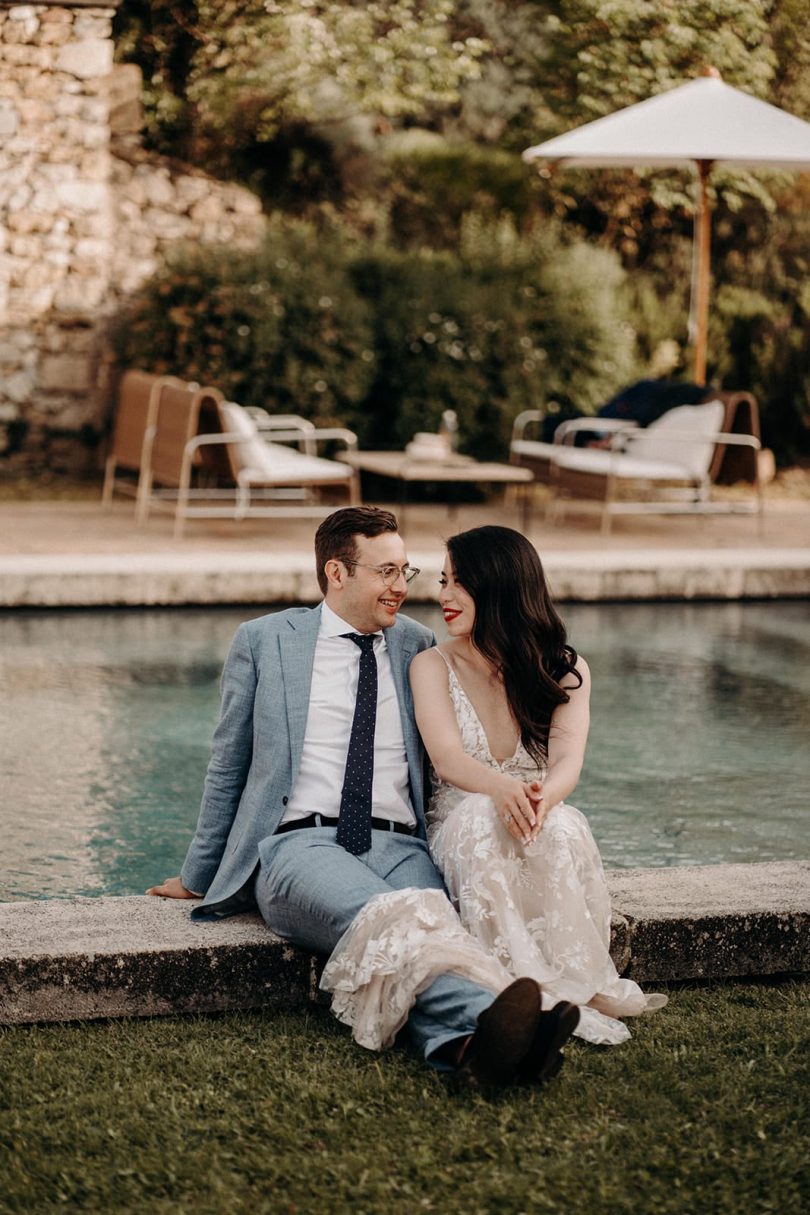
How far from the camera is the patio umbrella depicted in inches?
385

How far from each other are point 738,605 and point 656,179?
24.9 feet

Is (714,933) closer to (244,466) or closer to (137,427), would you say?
(244,466)

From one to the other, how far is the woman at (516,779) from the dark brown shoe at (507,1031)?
258mm

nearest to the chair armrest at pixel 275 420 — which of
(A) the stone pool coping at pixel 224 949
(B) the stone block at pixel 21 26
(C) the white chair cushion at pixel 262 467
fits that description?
(C) the white chair cushion at pixel 262 467

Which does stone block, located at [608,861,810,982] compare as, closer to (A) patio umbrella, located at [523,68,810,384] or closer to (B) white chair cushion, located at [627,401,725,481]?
(B) white chair cushion, located at [627,401,725,481]

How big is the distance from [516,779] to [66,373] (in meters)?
9.17

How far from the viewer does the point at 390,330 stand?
36.5 feet

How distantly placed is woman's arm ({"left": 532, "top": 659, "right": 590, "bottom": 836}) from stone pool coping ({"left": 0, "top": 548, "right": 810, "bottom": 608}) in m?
4.27

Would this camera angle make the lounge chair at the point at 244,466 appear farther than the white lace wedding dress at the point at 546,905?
Yes

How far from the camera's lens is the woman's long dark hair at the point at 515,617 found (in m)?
3.17

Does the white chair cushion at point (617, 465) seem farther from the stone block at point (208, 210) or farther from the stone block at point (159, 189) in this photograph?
the stone block at point (159, 189)

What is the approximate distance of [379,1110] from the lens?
2.53 metres

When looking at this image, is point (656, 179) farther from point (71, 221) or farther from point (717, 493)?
point (71, 221)

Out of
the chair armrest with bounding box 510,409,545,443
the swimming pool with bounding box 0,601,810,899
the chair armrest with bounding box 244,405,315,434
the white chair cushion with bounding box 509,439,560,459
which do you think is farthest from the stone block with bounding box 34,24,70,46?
the swimming pool with bounding box 0,601,810,899
